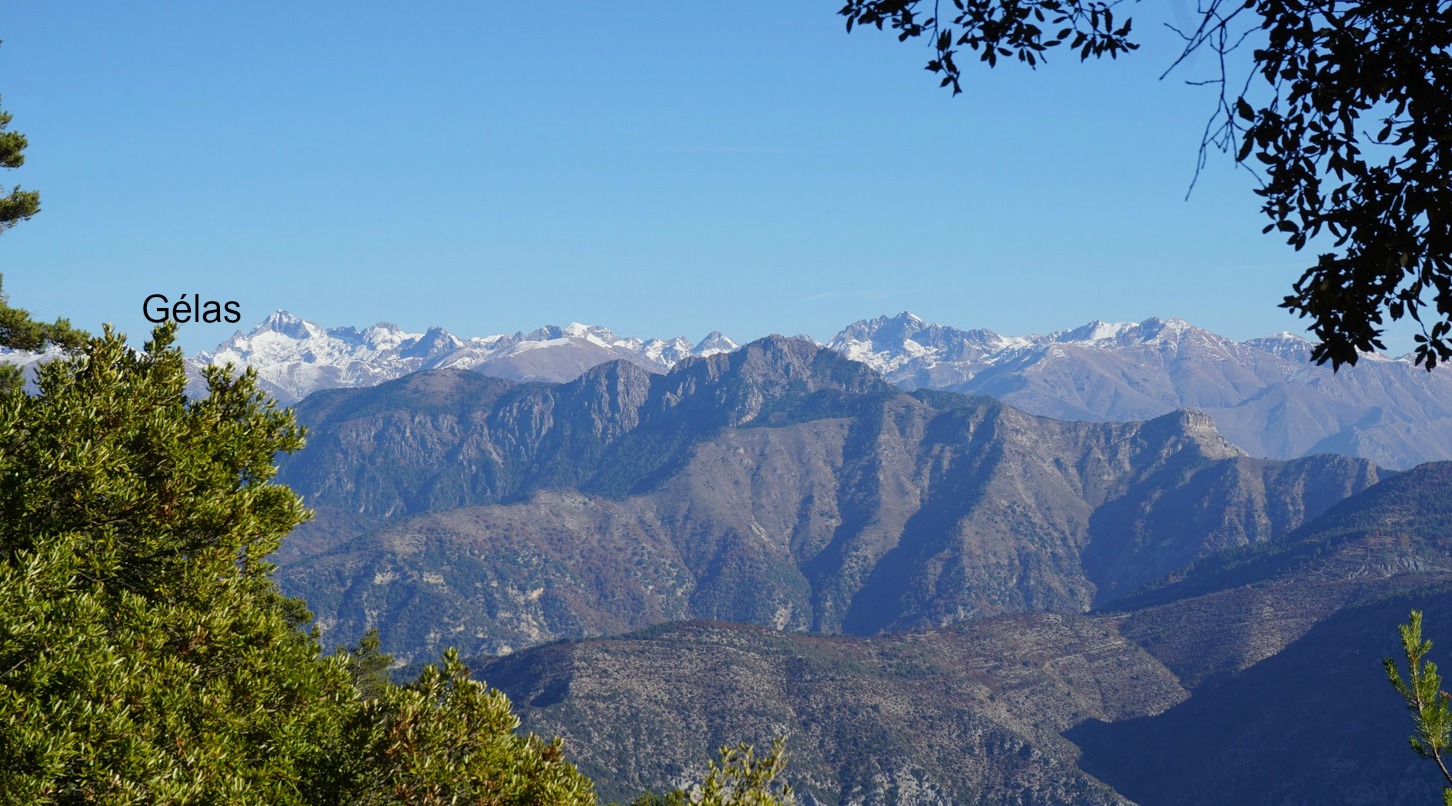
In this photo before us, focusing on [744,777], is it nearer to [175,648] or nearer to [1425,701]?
[175,648]

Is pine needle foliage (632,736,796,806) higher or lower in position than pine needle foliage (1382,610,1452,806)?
lower

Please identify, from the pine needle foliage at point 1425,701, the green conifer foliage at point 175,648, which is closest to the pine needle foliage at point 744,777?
the green conifer foliage at point 175,648

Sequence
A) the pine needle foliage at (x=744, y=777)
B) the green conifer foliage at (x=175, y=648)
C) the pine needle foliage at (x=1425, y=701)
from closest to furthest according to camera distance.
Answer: the pine needle foliage at (x=1425, y=701)
the green conifer foliage at (x=175, y=648)
the pine needle foliage at (x=744, y=777)

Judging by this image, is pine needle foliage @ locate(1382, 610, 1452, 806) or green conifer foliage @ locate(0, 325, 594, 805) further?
green conifer foliage @ locate(0, 325, 594, 805)

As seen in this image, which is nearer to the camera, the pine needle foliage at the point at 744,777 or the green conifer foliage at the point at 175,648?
the green conifer foliage at the point at 175,648

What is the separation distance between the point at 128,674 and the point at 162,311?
1614 centimetres

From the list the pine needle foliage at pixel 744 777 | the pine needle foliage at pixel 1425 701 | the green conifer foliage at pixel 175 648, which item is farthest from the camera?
the pine needle foliage at pixel 744 777

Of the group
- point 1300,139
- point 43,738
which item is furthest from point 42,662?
point 1300,139

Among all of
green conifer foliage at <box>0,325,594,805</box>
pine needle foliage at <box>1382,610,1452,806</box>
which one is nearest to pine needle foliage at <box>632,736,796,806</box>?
green conifer foliage at <box>0,325,594,805</box>

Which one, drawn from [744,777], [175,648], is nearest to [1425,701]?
[744,777]

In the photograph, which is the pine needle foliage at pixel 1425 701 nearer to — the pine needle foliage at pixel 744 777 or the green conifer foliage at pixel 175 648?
the pine needle foliage at pixel 744 777

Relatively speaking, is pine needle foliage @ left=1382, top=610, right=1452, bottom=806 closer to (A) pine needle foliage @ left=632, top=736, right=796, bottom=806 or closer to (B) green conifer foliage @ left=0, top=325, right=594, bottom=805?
(A) pine needle foliage @ left=632, top=736, right=796, bottom=806

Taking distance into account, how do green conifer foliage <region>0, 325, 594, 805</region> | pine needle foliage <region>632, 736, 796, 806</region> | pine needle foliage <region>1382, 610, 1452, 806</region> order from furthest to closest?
1. pine needle foliage <region>632, 736, 796, 806</region>
2. green conifer foliage <region>0, 325, 594, 805</region>
3. pine needle foliage <region>1382, 610, 1452, 806</region>

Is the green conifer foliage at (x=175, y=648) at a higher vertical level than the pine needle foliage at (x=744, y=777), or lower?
higher
